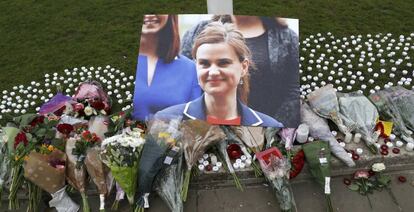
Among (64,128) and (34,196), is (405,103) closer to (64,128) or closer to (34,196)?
(64,128)

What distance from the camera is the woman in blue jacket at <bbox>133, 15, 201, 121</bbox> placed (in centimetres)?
471

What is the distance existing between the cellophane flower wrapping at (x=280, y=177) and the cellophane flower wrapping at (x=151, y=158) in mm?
915

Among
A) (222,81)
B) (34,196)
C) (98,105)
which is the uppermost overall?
(222,81)

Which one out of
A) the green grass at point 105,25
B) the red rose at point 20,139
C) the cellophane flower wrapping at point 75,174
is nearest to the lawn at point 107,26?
the green grass at point 105,25

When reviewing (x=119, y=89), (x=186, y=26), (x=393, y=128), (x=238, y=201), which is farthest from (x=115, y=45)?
(x=393, y=128)

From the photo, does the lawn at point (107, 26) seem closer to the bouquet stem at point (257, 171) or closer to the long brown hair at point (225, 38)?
the long brown hair at point (225, 38)

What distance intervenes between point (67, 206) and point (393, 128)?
340 cm

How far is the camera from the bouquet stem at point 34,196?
13.2 ft

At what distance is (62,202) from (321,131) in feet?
8.73

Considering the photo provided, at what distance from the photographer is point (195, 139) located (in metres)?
4.12

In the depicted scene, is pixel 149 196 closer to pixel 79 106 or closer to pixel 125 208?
pixel 125 208

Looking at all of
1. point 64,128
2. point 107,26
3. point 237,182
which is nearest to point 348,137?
→ point 237,182

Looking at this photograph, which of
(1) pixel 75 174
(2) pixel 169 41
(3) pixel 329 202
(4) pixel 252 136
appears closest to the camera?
(3) pixel 329 202

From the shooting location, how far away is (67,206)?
160 inches
